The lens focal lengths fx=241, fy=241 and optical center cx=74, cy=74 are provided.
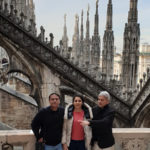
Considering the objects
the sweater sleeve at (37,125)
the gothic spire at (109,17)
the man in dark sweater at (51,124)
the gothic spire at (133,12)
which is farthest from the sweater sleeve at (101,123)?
the gothic spire at (109,17)

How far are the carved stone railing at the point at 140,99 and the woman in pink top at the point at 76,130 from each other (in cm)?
505

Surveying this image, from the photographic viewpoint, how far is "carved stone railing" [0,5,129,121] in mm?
7207

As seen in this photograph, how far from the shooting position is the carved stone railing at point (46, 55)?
7207 mm

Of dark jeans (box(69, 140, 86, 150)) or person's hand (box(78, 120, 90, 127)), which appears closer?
person's hand (box(78, 120, 90, 127))

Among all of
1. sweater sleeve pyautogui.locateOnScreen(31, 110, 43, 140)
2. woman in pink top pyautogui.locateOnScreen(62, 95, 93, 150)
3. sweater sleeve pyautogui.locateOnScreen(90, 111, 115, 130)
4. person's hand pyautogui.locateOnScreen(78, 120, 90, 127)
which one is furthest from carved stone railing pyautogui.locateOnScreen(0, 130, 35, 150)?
sweater sleeve pyautogui.locateOnScreen(90, 111, 115, 130)

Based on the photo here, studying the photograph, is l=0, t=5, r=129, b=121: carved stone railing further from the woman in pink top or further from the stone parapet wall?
the woman in pink top

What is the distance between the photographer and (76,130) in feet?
9.16

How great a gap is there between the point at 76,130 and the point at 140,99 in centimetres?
538

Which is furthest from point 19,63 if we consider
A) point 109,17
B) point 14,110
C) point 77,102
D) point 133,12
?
point 109,17

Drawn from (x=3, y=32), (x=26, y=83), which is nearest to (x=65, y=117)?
(x=3, y=32)

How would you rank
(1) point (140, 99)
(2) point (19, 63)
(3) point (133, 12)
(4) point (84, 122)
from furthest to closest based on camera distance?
(3) point (133, 12), (1) point (140, 99), (2) point (19, 63), (4) point (84, 122)

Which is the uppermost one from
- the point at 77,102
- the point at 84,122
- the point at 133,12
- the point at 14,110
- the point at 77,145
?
the point at 133,12

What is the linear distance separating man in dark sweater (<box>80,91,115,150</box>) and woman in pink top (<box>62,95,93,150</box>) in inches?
3.0

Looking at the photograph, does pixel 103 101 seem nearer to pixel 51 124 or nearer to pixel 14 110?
pixel 51 124
